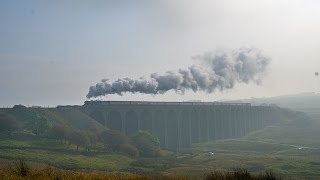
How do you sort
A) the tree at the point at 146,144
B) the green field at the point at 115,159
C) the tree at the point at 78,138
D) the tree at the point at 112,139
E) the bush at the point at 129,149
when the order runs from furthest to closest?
the tree at the point at 146,144, the tree at the point at 112,139, the bush at the point at 129,149, the tree at the point at 78,138, the green field at the point at 115,159

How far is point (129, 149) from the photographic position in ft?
234

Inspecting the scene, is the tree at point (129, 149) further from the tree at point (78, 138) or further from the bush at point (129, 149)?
the tree at point (78, 138)

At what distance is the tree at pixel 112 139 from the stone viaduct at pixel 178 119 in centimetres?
1512

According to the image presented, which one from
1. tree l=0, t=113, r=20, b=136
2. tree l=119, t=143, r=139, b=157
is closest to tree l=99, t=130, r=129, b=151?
tree l=119, t=143, r=139, b=157

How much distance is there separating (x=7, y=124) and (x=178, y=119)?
167 ft

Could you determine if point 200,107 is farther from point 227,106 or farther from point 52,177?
point 52,177

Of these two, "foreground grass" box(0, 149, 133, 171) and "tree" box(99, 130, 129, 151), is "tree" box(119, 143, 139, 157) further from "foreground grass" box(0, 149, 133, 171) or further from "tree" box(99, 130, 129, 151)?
"foreground grass" box(0, 149, 133, 171)

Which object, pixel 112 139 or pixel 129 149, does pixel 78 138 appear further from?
pixel 129 149

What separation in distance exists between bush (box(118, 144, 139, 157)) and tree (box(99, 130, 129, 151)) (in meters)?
1.18

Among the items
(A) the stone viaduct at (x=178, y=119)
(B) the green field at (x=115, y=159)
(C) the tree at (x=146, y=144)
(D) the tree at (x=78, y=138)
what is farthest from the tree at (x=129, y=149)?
(A) the stone viaduct at (x=178, y=119)

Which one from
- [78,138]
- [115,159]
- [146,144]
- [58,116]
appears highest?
[58,116]

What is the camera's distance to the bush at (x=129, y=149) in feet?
232

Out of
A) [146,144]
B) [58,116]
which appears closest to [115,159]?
[146,144]

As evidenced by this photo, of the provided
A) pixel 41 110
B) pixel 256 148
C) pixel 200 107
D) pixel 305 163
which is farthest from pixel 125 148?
pixel 200 107
